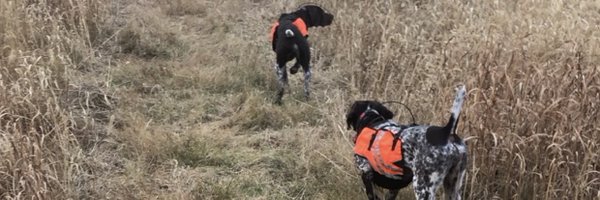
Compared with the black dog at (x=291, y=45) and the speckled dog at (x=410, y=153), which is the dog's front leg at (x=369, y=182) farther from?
the black dog at (x=291, y=45)

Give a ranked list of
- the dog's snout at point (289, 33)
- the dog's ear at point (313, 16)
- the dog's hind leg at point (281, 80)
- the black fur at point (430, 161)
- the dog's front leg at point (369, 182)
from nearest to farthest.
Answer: the black fur at point (430, 161), the dog's front leg at point (369, 182), the dog's snout at point (289, 33), the dog's hind leg at point (281, 80), the dog's ear at point (313, 16)

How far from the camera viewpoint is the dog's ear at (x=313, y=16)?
6.05 m

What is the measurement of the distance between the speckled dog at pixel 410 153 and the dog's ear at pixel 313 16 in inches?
102

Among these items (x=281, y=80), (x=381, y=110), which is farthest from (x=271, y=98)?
(x=381, y=110)

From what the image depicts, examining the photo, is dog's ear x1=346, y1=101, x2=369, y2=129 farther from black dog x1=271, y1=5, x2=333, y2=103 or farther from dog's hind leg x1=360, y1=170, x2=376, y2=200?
black dog x1=271, y1=5, x2=333, y2=103

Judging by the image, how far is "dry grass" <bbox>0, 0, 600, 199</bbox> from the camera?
11.5ft

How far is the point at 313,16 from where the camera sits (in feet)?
20.0

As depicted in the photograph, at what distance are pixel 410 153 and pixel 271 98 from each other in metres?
2.76

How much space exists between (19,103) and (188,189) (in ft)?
4.06

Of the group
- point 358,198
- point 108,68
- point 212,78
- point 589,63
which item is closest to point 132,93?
point 108,68

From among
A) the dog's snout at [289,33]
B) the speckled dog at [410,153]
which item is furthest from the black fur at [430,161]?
the dog's snout at [289,33]

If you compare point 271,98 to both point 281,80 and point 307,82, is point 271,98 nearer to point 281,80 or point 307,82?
point 281,80

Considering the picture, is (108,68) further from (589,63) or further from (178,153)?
(589,63)

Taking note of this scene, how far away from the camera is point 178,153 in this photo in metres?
4.53
